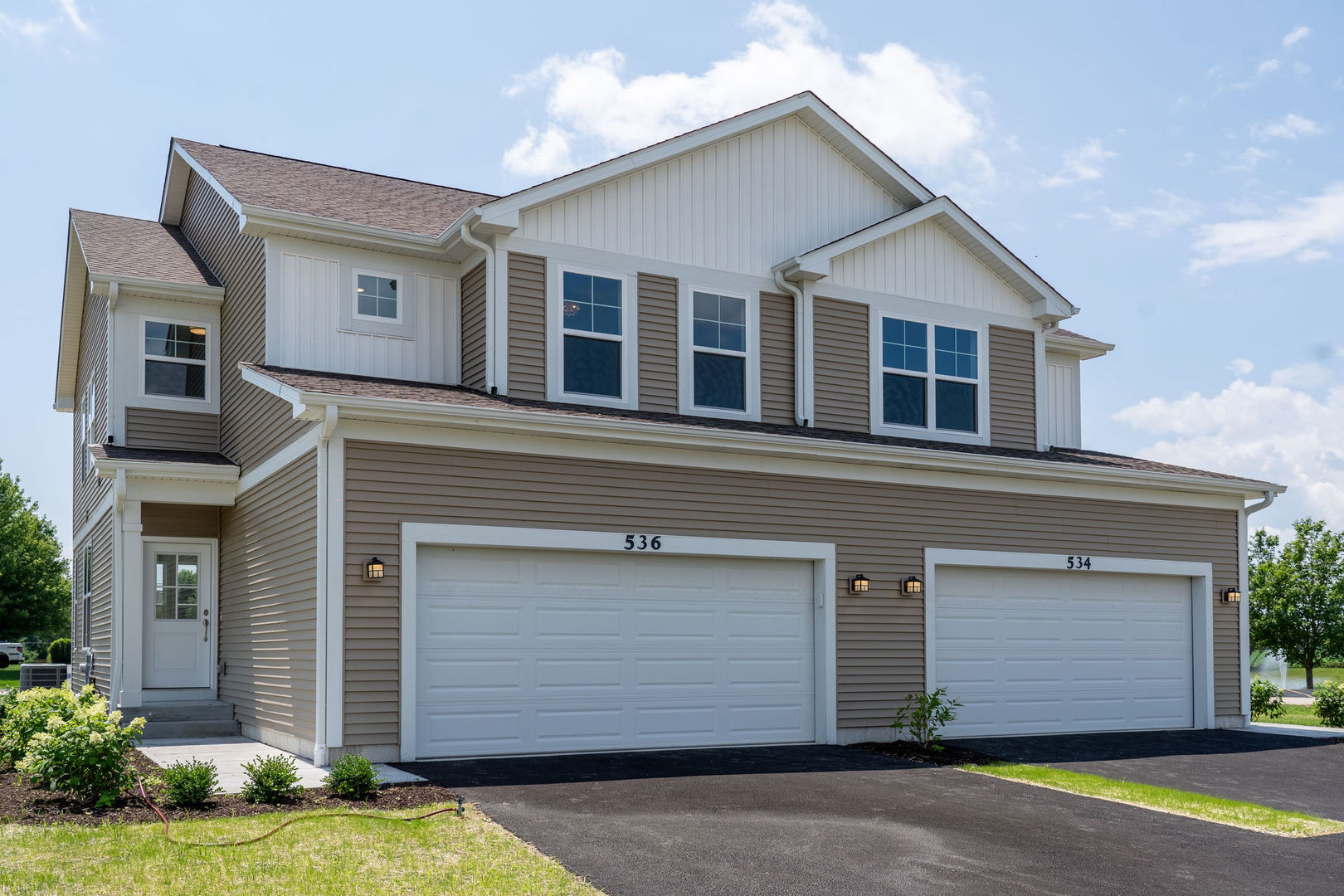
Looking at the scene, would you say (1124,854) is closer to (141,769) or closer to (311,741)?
(311,741)

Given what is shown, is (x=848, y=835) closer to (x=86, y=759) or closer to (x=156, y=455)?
(x=86, y=759)

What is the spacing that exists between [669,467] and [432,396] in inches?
101

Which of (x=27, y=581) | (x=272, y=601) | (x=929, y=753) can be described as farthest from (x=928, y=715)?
(x=27, y=581)

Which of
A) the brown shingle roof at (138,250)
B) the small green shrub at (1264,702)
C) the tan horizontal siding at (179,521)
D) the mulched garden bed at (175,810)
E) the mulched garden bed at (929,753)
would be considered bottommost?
the small green shrub at (1264,702)

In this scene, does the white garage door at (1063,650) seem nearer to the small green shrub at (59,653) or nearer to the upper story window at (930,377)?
the upper story window at (930,377)

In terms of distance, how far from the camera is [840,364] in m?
15.3

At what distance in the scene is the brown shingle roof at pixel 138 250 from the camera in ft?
52.0

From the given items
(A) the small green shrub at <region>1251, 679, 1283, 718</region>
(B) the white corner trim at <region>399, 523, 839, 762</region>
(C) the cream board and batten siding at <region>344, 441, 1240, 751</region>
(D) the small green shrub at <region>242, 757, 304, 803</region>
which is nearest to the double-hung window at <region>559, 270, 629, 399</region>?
(C) the cream board and batten siding at <region>344, 441, 1240, 751</region>

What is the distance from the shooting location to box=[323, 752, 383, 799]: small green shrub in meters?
8.96

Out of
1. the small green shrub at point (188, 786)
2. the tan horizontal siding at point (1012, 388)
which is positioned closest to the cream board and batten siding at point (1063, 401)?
the tan horizontal siding at point (1012, 388)

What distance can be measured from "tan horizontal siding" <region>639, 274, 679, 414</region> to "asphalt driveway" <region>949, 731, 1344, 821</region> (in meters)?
5.28

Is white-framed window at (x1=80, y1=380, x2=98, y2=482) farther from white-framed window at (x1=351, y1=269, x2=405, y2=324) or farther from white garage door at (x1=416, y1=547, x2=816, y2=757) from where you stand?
white garage door at (x1=416, y1=547, x2=816, y2=757)

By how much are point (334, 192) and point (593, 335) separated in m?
4.21

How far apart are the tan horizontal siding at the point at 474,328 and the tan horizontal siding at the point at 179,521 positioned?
4189 mm
